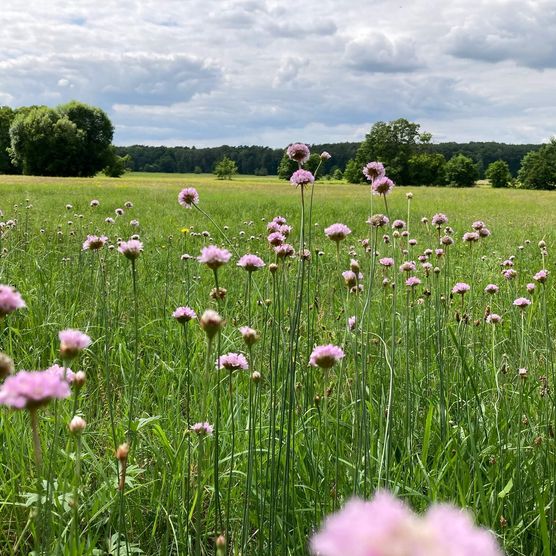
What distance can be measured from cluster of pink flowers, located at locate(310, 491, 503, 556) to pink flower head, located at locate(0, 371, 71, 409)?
51cm

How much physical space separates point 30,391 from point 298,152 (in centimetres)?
146

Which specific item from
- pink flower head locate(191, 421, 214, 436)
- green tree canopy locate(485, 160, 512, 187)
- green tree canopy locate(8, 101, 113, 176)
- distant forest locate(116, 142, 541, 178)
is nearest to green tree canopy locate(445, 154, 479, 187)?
green tree canopy locate(485, 160, 512, 187)

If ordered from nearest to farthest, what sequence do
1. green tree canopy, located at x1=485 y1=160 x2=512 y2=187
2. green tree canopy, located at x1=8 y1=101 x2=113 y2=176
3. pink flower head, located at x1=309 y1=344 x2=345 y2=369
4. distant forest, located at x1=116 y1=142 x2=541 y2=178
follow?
pink flower head, located at x1=309 y1=344 x2=345 y2=369, green tree canopy, located at x1=8 y1=101 x2=113 y2=176, green tree canopy, located at x1=485 y1=160 x2=512 y2=187, distant forest, located at x1=116 y1=142 x2=541 y2=178

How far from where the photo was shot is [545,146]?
59.7 metres

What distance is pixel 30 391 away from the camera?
0.68 meters

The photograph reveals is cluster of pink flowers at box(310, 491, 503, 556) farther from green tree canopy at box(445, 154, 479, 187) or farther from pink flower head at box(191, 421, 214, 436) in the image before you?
green tree canopy at box(445, 154, 479, 187)

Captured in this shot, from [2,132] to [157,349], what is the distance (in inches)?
2399

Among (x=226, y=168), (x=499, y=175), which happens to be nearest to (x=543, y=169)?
(x=499, y=175)

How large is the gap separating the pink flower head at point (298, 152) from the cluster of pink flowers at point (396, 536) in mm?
A: 1773

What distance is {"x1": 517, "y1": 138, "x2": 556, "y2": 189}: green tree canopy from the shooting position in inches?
2213

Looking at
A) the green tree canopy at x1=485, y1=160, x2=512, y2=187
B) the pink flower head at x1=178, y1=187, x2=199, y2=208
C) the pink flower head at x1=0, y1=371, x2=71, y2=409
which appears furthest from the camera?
the green tree canopy at x1=485, y1=160, x2=512, y2=187

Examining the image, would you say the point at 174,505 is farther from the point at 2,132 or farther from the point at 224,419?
the point at 2,132

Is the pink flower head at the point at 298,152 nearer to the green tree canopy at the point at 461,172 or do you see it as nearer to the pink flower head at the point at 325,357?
the pink flower head at the point at 325,357

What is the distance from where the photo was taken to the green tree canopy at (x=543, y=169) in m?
56.2
